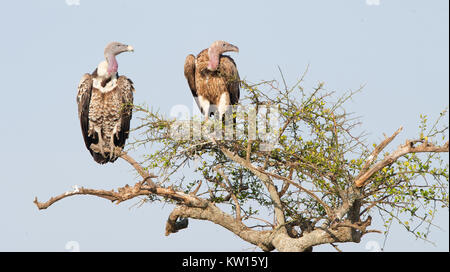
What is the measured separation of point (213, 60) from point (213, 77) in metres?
0.32

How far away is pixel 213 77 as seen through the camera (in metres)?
12.4

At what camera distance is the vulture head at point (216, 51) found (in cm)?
1238

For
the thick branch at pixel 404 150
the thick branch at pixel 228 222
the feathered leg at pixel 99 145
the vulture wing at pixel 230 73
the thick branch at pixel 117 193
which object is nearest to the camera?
the thick branch at pixel 404 150

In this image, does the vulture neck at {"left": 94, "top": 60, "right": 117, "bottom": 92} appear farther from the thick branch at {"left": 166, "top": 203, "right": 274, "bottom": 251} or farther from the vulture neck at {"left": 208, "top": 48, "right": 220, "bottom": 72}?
the thick branch at {"left": 166, "top": 203, "right": 274, "bottom": 251}

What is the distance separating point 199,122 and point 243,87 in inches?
42.1

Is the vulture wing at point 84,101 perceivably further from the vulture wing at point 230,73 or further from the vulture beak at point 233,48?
the vulture beak at point 233,48

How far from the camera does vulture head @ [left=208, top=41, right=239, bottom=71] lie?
1238cm

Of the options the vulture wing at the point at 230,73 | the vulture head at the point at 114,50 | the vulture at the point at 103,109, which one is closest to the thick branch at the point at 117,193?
the vulture at the point at 103,109

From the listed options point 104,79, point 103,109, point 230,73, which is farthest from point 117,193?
point 230,73

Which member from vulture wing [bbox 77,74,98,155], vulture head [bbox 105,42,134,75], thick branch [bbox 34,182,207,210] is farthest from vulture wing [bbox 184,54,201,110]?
thick branch [bbox 34,182,207,210]

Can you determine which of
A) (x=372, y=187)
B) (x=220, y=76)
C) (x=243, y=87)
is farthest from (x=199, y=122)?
(x=372, y=187)

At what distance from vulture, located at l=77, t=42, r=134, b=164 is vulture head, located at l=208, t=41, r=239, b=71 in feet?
5.31

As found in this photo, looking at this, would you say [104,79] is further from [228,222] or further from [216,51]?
[228,222]

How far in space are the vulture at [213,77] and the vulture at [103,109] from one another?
49.1 inches
